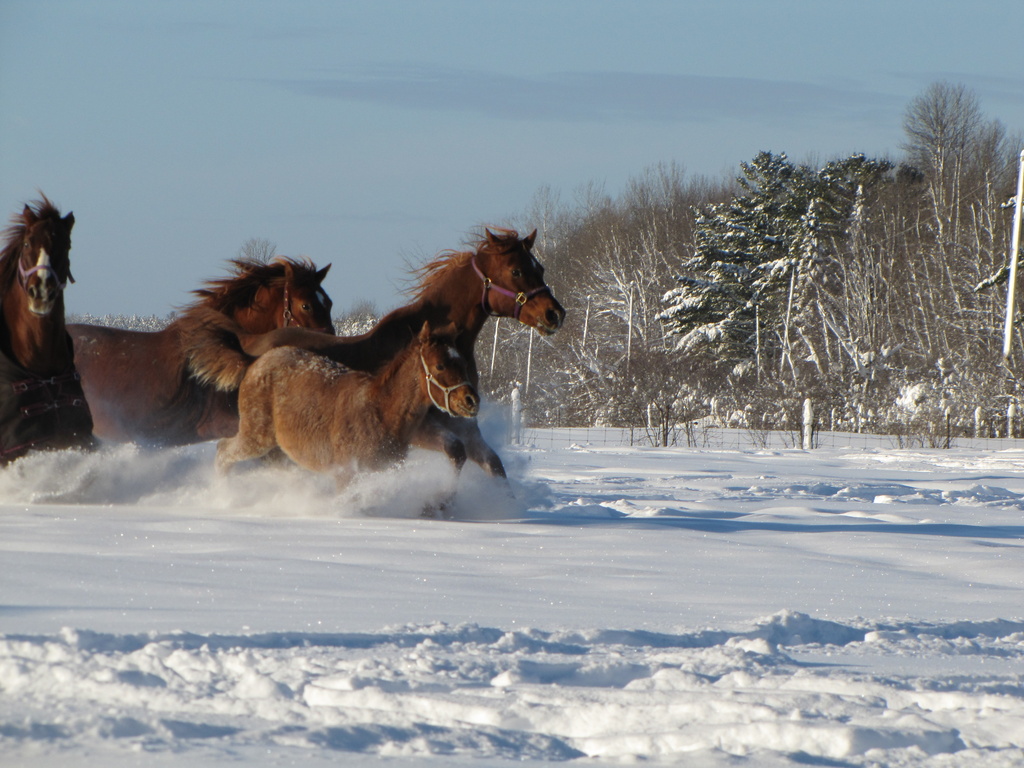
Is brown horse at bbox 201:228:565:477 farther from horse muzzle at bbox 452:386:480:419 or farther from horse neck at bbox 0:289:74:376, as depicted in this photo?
horse neck at bbox 0:289:74:376

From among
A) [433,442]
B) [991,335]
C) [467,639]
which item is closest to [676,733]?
[467,639]

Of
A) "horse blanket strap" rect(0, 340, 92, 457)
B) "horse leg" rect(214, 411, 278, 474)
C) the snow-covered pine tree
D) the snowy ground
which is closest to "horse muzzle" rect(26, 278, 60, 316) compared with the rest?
"horse blanket strap" rect(0, 340, 92, 457)

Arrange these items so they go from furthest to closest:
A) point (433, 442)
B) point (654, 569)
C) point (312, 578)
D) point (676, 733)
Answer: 1. point (433, 442)
2. point (654, 569)
3. point (312, 578)
4. point (676, 733)

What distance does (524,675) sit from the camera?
10.8 ft

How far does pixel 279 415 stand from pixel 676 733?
5150 millimetres

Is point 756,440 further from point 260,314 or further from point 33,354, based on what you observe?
point 33,354

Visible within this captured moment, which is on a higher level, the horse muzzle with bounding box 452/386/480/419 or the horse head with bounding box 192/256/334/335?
the horse head with bounding box 192/256/334/335

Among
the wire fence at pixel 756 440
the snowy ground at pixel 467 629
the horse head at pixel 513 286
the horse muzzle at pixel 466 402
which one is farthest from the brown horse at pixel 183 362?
the wire fence at pixel 756 440

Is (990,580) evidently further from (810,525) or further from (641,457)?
(641,457)

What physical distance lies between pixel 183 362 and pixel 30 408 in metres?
1.50

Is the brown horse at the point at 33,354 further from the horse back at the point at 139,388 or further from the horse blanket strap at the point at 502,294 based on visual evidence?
the horse blanket strap at the point at 502,294

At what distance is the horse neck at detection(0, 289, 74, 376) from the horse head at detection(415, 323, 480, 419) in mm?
2232

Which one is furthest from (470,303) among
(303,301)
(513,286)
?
(303,301)

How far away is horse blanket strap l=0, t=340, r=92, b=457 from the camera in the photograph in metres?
7.24
